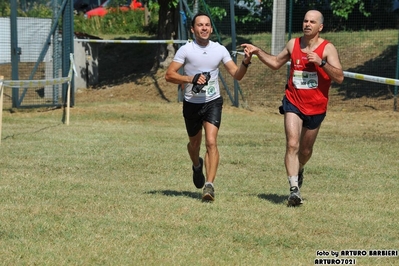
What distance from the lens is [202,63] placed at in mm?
8906

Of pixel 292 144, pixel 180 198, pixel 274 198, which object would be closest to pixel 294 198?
pixel 292 144

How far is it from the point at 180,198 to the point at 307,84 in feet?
6.03

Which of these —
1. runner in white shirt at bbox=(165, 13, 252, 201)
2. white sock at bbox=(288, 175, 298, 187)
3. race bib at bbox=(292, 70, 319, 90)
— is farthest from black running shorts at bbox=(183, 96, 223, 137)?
white sock at bbox=(288, 175, 298, 187)

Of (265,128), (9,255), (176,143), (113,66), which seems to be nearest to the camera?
(9,255)

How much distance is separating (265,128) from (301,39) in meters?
8.52

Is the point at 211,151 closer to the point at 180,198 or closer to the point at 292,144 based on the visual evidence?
the point at 180,198

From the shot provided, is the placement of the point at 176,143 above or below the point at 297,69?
below

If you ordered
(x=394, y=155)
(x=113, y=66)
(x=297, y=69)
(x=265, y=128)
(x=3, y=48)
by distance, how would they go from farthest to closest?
1. (x=113, y=66)
2. (x=3, y=48)
3. (x=265, y=128)
4. (x=394, y=155)
5. (x=297, y=69)

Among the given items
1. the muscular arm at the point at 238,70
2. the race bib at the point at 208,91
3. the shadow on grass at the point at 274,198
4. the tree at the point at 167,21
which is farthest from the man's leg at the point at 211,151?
the tree at the point at 167,21

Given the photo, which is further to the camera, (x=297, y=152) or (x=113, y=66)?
(x=113, y=66)

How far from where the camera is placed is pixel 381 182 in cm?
1091

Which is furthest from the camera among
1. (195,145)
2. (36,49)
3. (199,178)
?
(36,49)

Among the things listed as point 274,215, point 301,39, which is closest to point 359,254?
point 274,215

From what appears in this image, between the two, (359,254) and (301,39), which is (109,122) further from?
(359,254)
